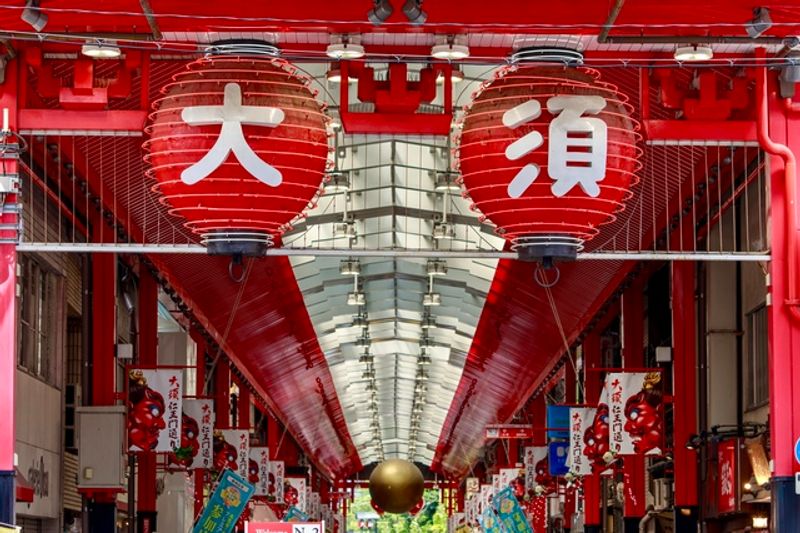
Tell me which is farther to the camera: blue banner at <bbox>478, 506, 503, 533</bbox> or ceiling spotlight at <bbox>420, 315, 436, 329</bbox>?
ceiling spotlight at <bbox>420, 315, 436, 329</bbox>

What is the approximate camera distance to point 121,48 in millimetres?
11422

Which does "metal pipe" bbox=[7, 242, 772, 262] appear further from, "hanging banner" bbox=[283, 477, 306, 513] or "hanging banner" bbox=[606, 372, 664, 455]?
"hanging banner" bbox=[283, 477, 306, 513]

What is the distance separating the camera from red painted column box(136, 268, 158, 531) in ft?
69.4

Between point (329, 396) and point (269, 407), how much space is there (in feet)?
12.4

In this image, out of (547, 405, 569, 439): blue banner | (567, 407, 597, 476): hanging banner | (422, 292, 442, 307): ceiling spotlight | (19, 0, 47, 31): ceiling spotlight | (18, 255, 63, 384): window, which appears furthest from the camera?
(422, 292, 442, 307): ceiling spotlight

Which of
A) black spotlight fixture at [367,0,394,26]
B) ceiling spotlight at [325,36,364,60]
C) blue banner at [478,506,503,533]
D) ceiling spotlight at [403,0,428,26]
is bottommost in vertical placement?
blue banner at [478,506,503,533]

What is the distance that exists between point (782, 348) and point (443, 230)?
12.1 meters

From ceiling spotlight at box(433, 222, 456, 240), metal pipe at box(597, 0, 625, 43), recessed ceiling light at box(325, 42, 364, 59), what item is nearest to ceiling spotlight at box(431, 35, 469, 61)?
recessed ceiling light at box(325, 42, 364, 59)

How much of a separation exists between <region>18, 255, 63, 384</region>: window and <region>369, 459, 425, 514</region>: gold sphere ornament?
19794mm

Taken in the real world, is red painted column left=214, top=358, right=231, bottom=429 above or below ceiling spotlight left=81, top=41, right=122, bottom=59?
below

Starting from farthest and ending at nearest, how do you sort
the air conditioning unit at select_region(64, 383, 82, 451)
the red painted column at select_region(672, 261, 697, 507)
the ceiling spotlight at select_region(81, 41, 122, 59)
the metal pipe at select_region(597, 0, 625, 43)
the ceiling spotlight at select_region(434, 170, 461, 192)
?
the ceiling spotlight at select_region(434, 170, 461, 192), the air conditioning unit at select_region(64, 383, 82, 451), the red painted column at select_region(672, 261, 697, 507), the ceiling spotlight at select_region(81, 41, 122, 59), the metal pipe at select_region(597, 0, 625, 43)

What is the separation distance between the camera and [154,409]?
1933 centimetres

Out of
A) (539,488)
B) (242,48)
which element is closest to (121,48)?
(242,48)

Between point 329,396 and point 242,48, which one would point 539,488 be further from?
point 242,48
